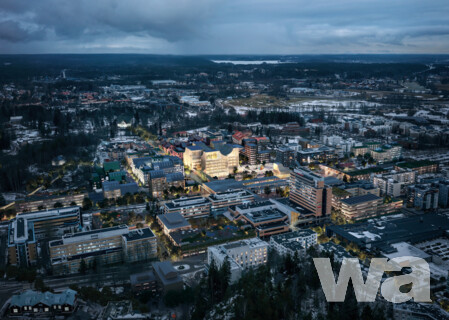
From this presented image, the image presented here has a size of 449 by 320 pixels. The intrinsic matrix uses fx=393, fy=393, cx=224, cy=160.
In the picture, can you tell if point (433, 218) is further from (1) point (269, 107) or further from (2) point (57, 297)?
(1) point (269, 107)

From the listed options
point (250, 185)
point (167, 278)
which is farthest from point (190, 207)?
point (167, 278)

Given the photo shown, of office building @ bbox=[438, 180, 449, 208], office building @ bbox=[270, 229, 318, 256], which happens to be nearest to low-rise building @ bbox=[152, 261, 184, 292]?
office building @ bbox=[270, 229, 318, 256]

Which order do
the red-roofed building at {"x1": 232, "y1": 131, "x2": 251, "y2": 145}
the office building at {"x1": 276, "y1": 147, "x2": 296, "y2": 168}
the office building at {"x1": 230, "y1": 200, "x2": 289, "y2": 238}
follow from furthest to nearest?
1. the red-roofed building at {"x1": 232, "y1": 131, "x2": 251, "y2": 145}
2. the office building at {"x1": 276, "y1": 147, "x2": 296, "y2": 168}
3. the office building at {"x1": 230, "y1": 200, "x2": 289, "y2": 238}

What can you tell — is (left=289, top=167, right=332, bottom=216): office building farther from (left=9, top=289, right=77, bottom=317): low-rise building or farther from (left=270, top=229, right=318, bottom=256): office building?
(left=9, top=289, right=77, bottom=317): low-rise building

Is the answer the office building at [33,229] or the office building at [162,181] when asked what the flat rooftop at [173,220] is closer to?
the office building at [33,229]

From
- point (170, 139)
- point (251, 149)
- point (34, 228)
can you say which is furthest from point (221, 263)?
point (170, 139)

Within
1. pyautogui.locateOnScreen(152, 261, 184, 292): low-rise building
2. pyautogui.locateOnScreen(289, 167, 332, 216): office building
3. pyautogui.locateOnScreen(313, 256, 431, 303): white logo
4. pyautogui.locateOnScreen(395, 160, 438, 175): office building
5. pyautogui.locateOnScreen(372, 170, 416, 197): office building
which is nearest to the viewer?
pyautogui.locateOnScreen(313, 256, 431, 303): white logo

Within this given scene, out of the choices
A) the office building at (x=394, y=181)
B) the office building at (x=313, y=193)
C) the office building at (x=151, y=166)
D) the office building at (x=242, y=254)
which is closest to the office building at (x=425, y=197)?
the office building at (x=394, y=181)
